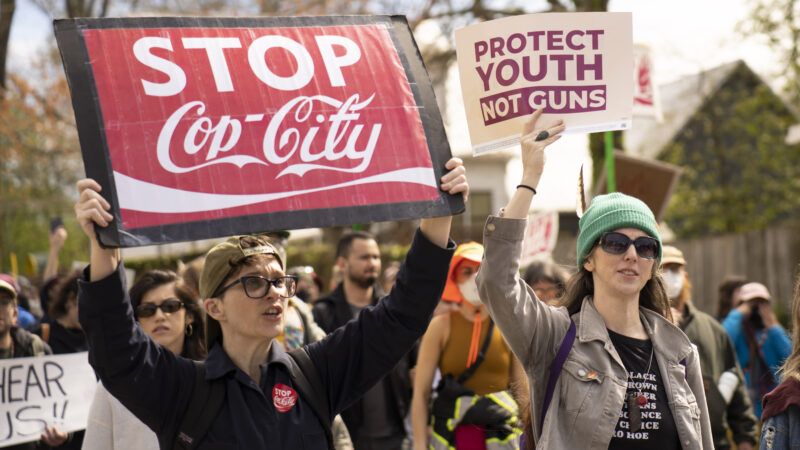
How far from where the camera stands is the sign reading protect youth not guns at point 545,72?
3.80 m

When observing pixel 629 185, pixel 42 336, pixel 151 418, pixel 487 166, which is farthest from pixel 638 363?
pixel 487 166

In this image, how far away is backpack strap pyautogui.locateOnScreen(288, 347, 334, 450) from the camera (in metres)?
3.33

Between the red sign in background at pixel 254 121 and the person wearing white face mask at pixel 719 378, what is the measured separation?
306cm

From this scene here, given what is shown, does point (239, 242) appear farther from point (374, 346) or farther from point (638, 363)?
point (638, 363)

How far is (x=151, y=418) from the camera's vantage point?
10.4 feet

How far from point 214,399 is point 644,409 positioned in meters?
1.41

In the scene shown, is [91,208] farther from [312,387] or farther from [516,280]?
[516,280]

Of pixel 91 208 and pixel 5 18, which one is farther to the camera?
pixel 5 18

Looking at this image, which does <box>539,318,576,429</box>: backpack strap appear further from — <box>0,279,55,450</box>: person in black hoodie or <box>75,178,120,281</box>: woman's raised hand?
<box>0,279,55,450</box>: person in black hoodie

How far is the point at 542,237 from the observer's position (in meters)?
9.90

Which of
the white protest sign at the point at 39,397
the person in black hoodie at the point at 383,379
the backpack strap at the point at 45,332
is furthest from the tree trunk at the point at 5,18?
the white protest sign at the point at 39,397

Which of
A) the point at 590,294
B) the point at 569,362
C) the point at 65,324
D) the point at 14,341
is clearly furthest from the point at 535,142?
the point at 65,324

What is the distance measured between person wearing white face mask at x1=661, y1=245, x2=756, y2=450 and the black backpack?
306cm

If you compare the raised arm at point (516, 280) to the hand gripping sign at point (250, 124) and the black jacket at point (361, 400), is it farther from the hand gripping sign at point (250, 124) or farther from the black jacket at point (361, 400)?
the black jacket at point (361, 400)
